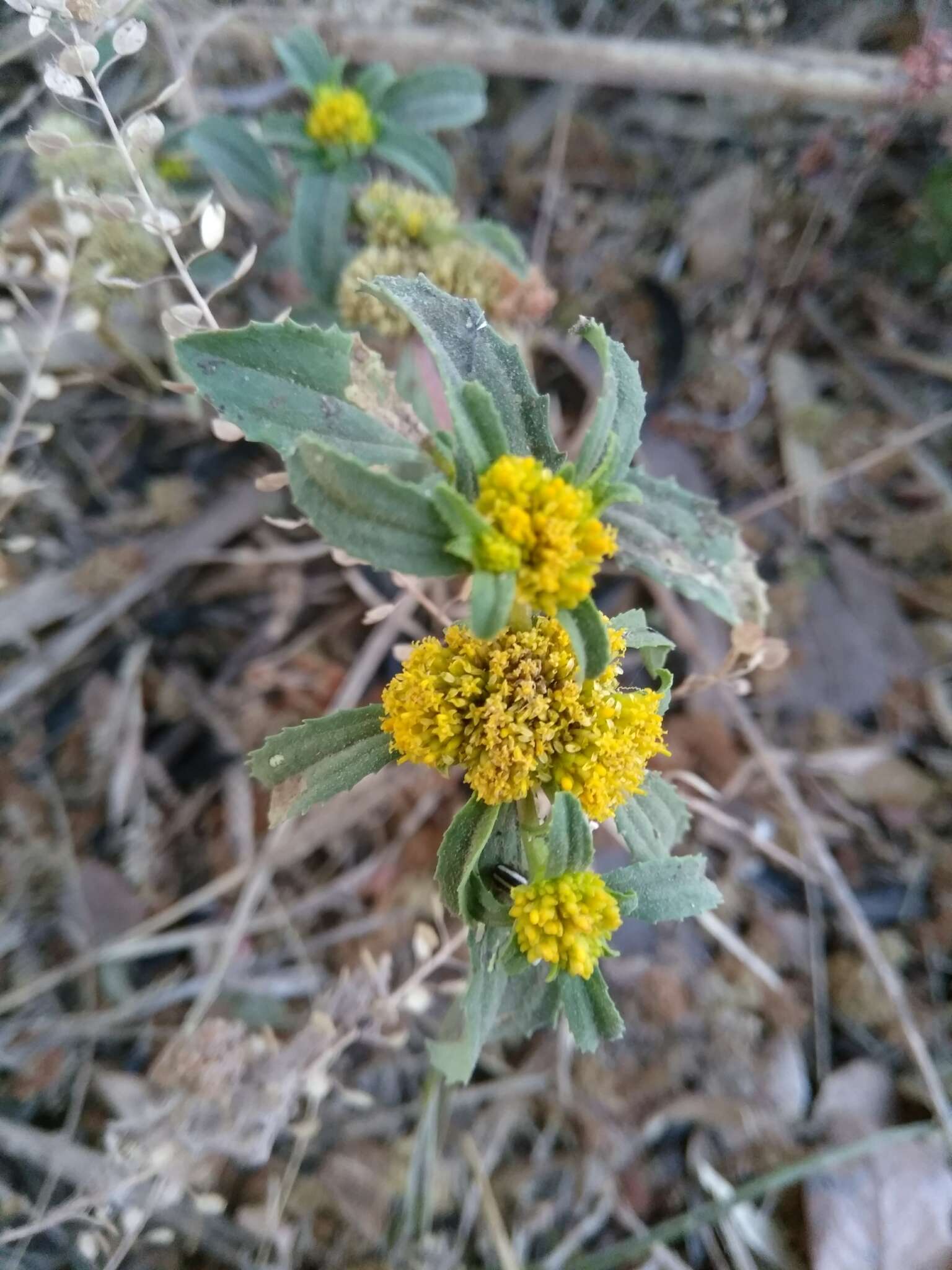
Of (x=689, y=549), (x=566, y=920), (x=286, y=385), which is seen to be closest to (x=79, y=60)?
(x=286, y=385)

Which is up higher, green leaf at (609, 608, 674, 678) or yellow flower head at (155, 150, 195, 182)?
yellow flower head at (155, 150, 195, 182)

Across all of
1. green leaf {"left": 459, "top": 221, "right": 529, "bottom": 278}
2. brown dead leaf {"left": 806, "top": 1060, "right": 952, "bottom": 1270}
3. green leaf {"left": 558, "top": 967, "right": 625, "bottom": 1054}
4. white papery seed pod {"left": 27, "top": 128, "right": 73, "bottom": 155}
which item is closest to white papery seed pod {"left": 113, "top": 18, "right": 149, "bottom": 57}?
white papery seed pod {"left": 27, "top": 128, "right": 73, "bottom": 155}

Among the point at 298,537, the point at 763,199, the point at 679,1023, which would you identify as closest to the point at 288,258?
the point at 298,537

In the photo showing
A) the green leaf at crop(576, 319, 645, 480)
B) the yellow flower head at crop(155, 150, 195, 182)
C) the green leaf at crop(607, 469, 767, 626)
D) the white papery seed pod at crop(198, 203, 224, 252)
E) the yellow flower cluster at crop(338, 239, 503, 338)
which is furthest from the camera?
the yellow flower head at crop(155, 150, 195, 182)

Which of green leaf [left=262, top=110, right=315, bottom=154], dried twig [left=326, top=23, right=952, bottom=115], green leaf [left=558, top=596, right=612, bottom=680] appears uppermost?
dried twig [left=326, top=23, right=952, bottom=115]

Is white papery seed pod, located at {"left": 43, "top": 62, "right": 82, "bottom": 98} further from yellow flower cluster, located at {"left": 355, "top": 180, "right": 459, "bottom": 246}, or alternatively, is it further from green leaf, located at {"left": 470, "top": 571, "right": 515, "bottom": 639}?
green leaf, located at {"left": 470, "top": 571, "right": 515, "bottom": 639}

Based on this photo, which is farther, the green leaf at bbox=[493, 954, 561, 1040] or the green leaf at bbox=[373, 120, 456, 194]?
the green leaf at bbox=[373, 120, 456, 194]

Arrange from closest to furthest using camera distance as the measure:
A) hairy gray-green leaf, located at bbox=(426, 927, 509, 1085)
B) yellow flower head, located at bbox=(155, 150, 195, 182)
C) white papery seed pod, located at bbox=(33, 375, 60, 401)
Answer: hairy gray-green leaf, located at bbox=(426, 927, 509, 1085)
white papery seed pod, located at bbox=(33, 375, 60, 401)
yellow flower head, located at bbox=(155, 150, 195, 182)
